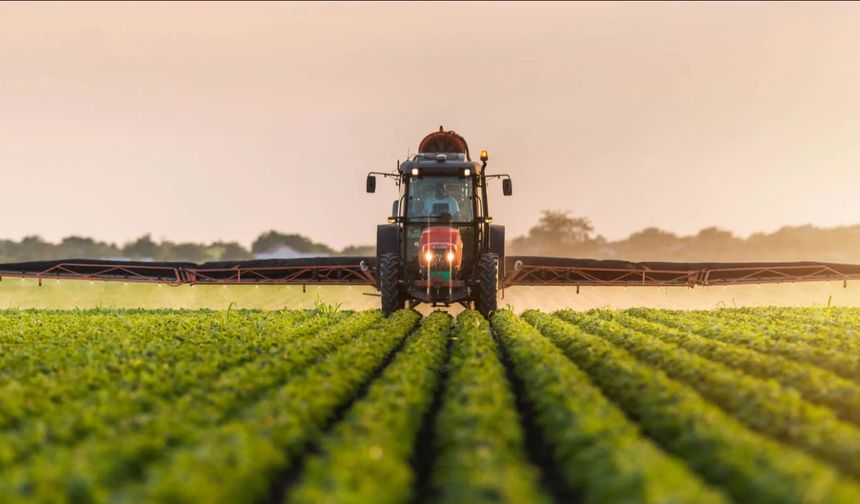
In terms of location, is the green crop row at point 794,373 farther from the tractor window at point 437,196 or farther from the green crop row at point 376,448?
the tractor window at point 437,196

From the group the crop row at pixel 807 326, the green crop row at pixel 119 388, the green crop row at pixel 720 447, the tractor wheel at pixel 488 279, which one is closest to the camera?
the green crop row at pixel 720 447

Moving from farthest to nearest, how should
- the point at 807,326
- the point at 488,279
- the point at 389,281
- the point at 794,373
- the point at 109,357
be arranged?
the point at 389,281, the point at 488,279, the point at 807,326, the point at 109,357, the point at 794,373

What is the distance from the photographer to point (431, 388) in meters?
9.22

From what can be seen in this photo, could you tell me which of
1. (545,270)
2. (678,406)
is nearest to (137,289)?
(545,270)

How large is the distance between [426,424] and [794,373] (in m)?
4.73

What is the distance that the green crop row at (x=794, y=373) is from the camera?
8.66m

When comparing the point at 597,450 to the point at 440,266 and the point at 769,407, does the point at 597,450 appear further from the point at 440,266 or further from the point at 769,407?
the point at 440,266

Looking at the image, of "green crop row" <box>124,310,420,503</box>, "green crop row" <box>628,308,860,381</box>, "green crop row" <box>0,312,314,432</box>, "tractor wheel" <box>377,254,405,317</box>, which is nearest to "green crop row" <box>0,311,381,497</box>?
"green crop row" <box>124,310,420,503</box>

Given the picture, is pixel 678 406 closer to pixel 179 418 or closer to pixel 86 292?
pixel 179 418

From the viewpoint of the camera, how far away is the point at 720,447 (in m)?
6.34

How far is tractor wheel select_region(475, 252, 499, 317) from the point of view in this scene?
62.8 ft

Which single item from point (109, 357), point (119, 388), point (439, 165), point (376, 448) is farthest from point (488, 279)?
point (376, 448)

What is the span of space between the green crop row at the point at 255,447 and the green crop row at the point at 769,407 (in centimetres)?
403

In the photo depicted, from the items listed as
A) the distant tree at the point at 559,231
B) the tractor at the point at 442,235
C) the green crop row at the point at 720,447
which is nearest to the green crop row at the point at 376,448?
the green crop row at the point at 720,447
